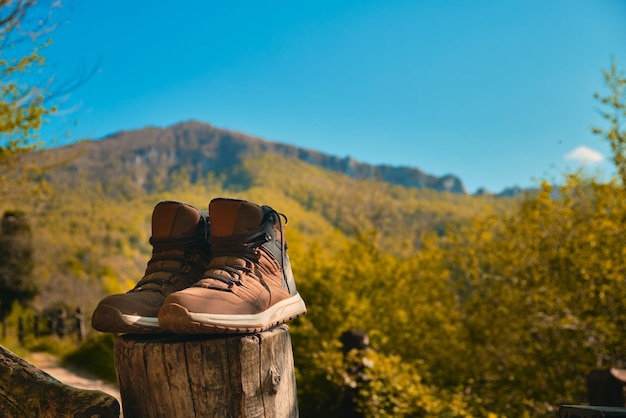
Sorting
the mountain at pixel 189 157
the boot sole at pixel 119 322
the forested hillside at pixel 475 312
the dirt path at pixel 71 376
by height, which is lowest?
the dirt path at pixel 71 376

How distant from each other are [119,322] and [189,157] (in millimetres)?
124104

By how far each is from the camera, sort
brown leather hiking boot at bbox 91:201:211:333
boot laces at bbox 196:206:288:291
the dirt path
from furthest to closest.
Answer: the dirt path < brown leather hiking boot at bbox 91:201:211:333 < boot laces at bbox 196:206:288:291

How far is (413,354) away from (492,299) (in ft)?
5.50

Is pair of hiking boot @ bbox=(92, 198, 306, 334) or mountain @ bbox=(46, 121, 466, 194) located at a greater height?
mountain @ bbox=(46, 121, 466, 194)

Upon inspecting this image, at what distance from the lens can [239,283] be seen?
1.82 metres

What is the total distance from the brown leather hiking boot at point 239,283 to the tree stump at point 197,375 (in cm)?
7

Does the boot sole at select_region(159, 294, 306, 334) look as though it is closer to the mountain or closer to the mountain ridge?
the mountain

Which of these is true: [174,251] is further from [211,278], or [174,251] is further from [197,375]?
[197,375]

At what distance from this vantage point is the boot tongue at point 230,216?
187 centimetres

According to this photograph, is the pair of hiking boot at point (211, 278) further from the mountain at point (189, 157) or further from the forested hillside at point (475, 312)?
the mountain at point (189, 157)

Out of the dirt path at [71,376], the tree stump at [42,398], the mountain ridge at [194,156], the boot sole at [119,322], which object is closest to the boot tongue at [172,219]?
the boot sole at [119,322]

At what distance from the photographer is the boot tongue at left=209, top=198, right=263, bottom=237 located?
73.6 inches

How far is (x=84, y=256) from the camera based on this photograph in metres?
48.8

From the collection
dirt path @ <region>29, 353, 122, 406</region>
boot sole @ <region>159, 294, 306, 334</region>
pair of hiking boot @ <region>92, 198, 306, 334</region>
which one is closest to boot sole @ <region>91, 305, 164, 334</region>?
pair of hiking boot @ <region>92, 198, 306, 334</region>
